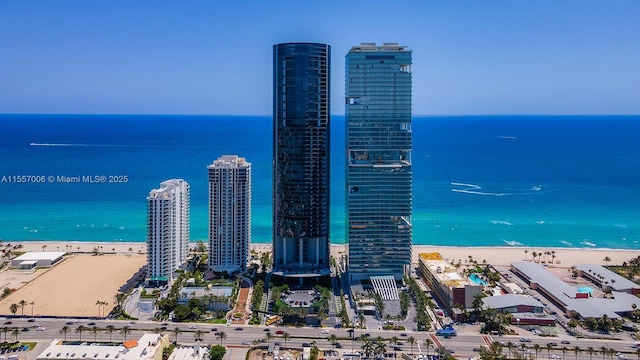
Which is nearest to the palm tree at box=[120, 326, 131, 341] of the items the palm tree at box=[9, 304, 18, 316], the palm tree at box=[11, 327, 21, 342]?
the palm tree at box=[11, 327, 21, 342]

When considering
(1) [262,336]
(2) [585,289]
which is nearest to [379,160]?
(1) [262,336]

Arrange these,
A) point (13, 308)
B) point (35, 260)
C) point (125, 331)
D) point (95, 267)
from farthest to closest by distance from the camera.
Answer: point (95, 267) → point (35, 260) → point (13, 308) → point (125, 331)

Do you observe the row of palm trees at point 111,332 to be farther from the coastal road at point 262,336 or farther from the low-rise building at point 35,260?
the low-rise building at point 35,260

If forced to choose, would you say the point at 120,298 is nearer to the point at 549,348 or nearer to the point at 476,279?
the point at 476,279

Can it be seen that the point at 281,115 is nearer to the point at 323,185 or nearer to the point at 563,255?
the point at 323,185

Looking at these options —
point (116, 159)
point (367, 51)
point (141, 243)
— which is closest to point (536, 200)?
point (367, 51)

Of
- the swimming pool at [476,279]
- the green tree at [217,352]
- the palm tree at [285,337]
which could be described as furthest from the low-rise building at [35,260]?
the swimming pool at [476,279]

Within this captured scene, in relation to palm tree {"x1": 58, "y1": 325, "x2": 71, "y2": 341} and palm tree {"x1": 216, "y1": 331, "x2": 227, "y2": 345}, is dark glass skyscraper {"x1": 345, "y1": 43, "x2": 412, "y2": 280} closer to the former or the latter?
palm tree {"x1": 216, "y1": 331, "x2": 227, "y2": 345}
